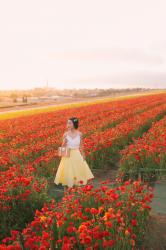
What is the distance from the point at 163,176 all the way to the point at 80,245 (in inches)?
189

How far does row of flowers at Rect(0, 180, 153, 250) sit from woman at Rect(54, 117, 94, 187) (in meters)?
2.65

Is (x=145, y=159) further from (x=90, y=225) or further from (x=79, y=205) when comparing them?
(x=90, y=225)

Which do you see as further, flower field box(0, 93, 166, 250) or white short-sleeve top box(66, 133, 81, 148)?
white short-sleeve top box(66, 133, 81, 148)

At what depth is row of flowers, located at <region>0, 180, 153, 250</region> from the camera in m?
3.71

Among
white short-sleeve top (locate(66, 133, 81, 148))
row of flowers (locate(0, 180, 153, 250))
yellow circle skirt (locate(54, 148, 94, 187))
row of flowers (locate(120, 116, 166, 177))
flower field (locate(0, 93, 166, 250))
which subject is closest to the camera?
row of flowers (locate(0, 180, 153, 250))

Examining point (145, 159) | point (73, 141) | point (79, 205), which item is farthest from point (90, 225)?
point (145, 159)

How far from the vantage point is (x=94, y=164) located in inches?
406

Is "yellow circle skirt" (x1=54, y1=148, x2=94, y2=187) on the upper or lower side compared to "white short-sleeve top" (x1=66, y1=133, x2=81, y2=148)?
lower

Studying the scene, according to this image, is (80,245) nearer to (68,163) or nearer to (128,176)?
(68,163)

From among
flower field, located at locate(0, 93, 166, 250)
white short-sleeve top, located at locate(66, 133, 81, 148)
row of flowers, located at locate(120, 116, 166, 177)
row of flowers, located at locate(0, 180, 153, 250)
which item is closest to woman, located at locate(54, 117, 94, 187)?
white short-sleeve top, located at locate(66, 133, 81, 148)

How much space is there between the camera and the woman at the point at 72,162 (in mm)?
7926

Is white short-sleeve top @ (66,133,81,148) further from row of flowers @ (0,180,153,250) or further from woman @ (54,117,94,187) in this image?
row of flowers @ (0,180,153,250)

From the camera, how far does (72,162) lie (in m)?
8.02

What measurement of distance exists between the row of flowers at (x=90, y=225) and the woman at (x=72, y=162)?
265 centimetres
